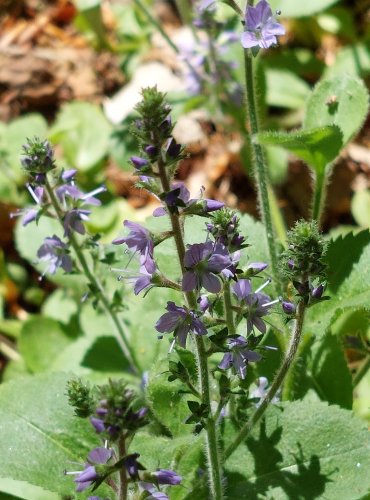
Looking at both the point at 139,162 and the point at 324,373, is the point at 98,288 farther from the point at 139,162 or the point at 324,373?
the point at 139,162

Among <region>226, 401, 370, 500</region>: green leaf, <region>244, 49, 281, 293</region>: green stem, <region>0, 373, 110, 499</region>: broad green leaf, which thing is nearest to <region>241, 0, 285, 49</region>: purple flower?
<region>244, 49, 281, 293</region>: green stem

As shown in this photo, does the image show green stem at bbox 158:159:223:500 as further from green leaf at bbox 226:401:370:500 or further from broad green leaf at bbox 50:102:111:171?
broad green leaf at bbox 50:102:111:171

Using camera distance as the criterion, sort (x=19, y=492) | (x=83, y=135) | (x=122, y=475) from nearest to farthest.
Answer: (x=122, y=475), (x=19, y=492), (x=83, y=135)

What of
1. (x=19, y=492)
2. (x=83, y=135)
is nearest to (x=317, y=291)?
(x=19, y=492)

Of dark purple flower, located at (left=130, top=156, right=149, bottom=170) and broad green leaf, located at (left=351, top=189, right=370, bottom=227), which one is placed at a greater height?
broad green leaf, located at (left=351, top=189, right=370, bottom=227)

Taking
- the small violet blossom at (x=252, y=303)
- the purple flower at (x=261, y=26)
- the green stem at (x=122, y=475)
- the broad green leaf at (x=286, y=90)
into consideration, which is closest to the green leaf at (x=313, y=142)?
the purple flower at (x=261, y=26)

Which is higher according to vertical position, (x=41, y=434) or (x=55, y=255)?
(x=55, y=255)
